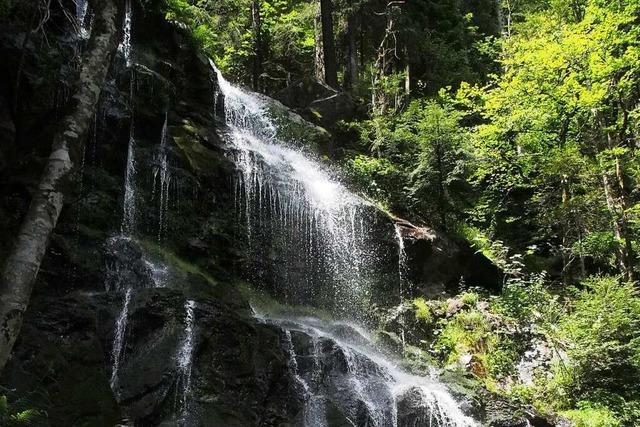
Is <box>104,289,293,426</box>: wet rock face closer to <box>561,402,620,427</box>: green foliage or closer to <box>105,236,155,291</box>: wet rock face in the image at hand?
<box>105,236,155,291</box>: wet rock face

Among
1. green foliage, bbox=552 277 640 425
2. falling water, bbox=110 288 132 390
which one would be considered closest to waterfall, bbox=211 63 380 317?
falling water, bbox=110 288 132 390

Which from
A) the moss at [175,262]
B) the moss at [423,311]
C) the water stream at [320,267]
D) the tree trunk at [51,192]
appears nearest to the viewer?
the tree trunk at [51,192]

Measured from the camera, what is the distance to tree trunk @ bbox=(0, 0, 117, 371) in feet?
15.5

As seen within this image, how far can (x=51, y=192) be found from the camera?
533cm

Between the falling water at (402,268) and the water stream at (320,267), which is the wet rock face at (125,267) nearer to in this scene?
the water stream at (320,267)

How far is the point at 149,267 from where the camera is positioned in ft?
34.1

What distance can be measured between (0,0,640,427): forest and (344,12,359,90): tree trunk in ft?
4.80

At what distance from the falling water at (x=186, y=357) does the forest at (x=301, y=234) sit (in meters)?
0.05

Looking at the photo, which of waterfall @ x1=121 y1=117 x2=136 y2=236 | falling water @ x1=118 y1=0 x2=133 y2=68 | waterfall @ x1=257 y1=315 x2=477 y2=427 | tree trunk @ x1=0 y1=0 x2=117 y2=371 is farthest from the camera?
falling water @ x1=118 y1=0 x2=133 y2=68

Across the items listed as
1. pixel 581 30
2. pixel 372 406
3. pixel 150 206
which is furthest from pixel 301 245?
pixel 581 30

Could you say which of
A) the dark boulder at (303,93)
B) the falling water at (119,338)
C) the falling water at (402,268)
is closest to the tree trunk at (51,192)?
the falling water at (119,338)

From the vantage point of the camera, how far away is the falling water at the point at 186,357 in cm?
735

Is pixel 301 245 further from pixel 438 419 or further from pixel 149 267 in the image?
pixel 438 419

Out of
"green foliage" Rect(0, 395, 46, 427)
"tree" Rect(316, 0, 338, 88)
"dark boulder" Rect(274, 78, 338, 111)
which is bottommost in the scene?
"green foliage" Rect(0, 395, 46, 427)
